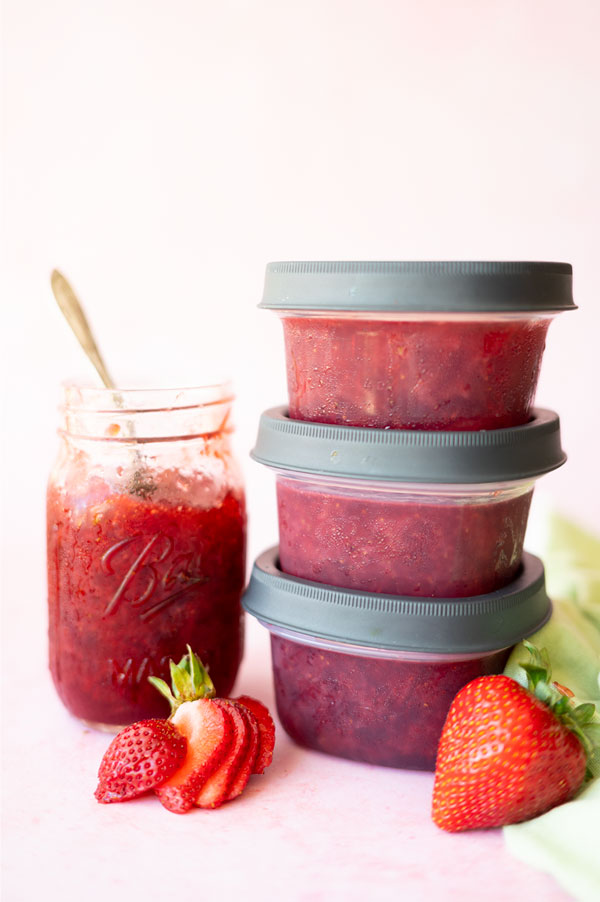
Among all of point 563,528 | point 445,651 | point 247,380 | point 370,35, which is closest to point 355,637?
point 445,651

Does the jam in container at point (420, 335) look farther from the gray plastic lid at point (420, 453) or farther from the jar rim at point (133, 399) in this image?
the jar rim at point (133, 399)

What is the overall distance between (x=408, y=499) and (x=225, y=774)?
1.31 feet

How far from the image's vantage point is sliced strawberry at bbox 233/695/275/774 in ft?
4.17

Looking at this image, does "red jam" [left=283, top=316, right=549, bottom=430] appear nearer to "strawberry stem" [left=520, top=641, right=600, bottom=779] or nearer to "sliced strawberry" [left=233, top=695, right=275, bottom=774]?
"strawberry stem" [left=520, top=641, right=600, bottom=779]

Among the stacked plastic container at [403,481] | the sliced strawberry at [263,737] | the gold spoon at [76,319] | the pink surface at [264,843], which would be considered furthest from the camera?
the gold spoon at [76,319]

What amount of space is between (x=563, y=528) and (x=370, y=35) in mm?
1199

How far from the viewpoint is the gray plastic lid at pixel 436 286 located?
113 cm

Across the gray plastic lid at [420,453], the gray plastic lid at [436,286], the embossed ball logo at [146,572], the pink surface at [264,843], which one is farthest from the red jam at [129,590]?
the gray plastic lid at [436,286]

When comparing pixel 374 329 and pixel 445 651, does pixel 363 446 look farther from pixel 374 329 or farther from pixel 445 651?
pixel 445 651

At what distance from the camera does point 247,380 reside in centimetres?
237

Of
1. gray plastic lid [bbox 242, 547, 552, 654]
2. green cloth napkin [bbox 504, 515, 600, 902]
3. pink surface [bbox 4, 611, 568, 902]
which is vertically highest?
gray plastic lid [bbox 242, 547, 552, 654]

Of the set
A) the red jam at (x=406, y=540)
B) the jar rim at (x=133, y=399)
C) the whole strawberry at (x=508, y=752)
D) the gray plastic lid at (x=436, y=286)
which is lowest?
the whole strawberry at (x=508, y=752)

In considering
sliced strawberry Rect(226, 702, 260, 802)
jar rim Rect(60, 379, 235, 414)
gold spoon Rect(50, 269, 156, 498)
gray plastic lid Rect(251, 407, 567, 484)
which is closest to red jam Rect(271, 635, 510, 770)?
sliced strawberry Rect(226, 702, 260, 802)

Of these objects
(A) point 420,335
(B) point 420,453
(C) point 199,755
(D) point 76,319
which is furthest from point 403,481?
(D) point 76,319
